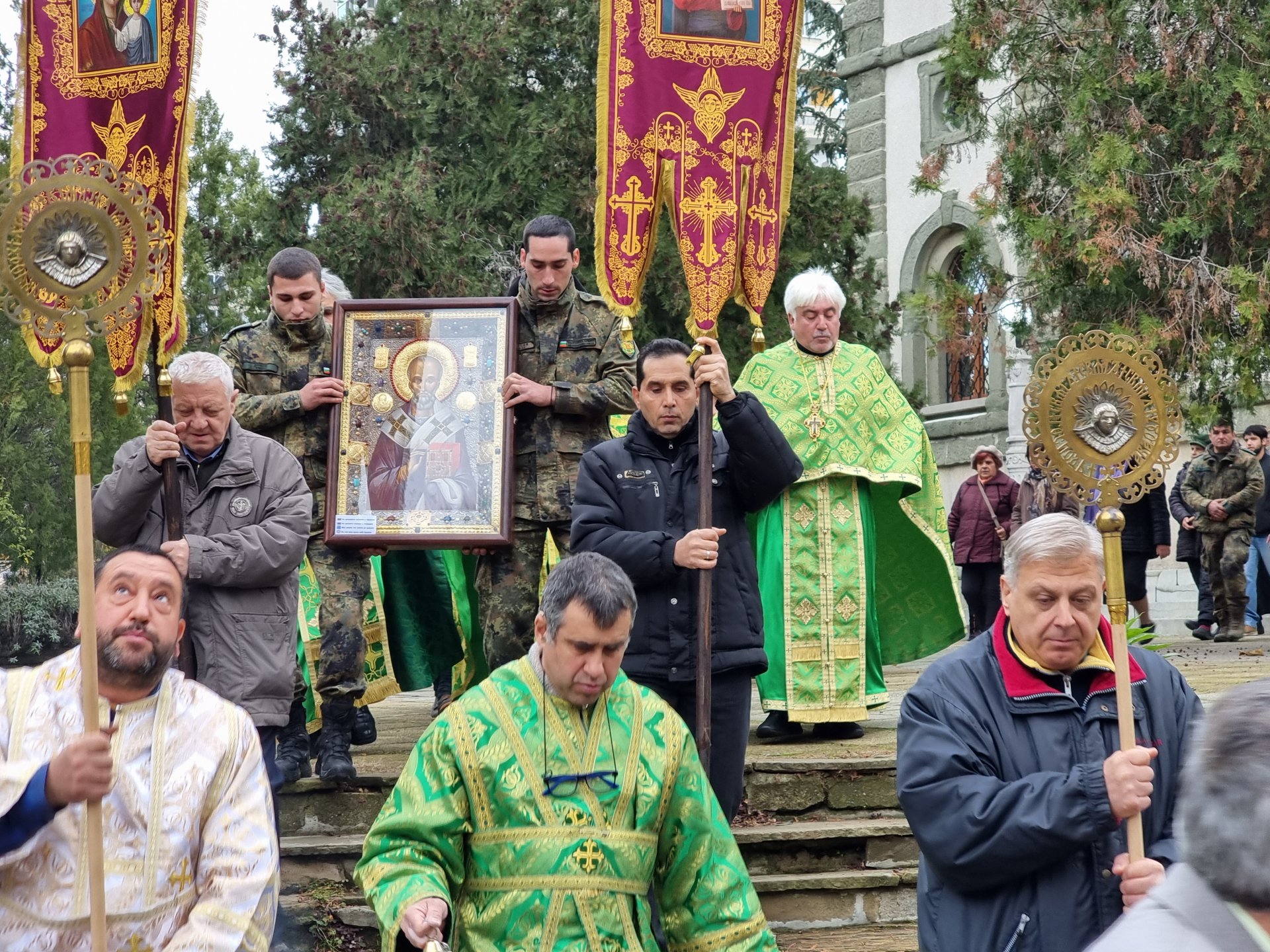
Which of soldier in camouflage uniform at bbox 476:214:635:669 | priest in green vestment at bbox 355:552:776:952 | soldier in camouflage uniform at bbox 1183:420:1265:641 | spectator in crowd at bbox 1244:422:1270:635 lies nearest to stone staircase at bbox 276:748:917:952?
soldier in camouflage uniform at bbox 476:214:635:669

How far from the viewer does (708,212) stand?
665cm

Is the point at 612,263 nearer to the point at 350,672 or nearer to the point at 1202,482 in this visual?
the point at 350,672

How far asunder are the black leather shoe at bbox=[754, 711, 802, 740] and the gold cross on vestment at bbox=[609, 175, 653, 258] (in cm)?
253

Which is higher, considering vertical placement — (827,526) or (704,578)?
(827,526)

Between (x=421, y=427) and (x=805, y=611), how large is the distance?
1.92 metres

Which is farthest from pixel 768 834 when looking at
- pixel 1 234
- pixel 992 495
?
pixel 992 495

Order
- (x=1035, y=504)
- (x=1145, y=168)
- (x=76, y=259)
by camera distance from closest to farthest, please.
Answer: (x=76, y=259), (x=1145, y=168), (x=1035, y=504)

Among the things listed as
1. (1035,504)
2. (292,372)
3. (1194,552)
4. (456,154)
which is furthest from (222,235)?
(292,372)

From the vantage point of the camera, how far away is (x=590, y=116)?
819 inches

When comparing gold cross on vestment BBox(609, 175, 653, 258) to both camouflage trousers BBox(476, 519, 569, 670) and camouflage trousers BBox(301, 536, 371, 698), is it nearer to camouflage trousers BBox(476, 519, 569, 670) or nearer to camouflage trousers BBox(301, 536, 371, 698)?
camouflage trousers BBox(476, 519, 569, 670)

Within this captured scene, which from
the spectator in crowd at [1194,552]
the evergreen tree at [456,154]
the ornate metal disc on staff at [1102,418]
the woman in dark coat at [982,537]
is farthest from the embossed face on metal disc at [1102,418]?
the evergreen tree at [456,154]

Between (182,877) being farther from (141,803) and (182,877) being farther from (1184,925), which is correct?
(1184,925)

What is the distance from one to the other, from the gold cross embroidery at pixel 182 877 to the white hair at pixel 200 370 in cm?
255

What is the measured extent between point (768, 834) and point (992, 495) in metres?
8.22
